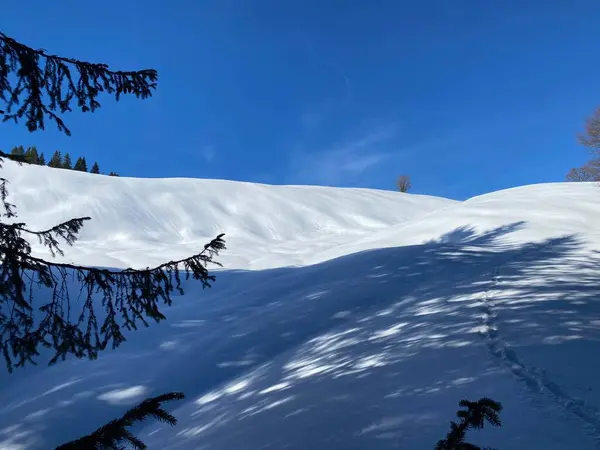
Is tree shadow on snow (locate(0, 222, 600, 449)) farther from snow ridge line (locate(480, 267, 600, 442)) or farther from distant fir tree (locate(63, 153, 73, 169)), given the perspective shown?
distant fir tree (locate(63, 153, 73, 169))

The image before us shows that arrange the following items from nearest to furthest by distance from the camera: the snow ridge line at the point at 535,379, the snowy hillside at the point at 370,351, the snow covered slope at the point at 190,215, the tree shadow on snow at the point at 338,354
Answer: the snow ridge line at the point at 535,379
the snowy hillside at the point at 370,351
the tree shadow on snow at the point at 338,354
the snow covered slope at the point at 190,215

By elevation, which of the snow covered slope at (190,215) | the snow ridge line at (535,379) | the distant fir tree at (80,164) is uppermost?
the distant fir tree at (80,164)

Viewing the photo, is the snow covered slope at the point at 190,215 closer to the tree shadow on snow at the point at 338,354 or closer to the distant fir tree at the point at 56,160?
the tree shadow on snow at the point at 338,354

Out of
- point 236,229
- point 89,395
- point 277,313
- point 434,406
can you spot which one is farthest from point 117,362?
point 236,229

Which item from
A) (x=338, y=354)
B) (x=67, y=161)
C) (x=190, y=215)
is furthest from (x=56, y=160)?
(x=338, y=354)

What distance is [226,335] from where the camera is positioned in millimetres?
7840

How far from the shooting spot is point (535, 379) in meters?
3.65

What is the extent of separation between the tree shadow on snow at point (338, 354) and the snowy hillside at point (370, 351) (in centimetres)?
3

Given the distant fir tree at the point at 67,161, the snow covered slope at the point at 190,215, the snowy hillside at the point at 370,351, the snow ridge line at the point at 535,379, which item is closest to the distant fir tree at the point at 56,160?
the distant fir tree at the point at 67,161

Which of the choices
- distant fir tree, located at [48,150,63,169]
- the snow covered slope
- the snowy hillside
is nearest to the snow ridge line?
the snowy hillside

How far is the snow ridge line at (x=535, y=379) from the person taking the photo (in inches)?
119

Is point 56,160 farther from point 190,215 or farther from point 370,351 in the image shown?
point 370,351

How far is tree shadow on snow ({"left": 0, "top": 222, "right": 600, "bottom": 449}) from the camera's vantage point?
3.66m

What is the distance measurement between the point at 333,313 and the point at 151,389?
365 cm
